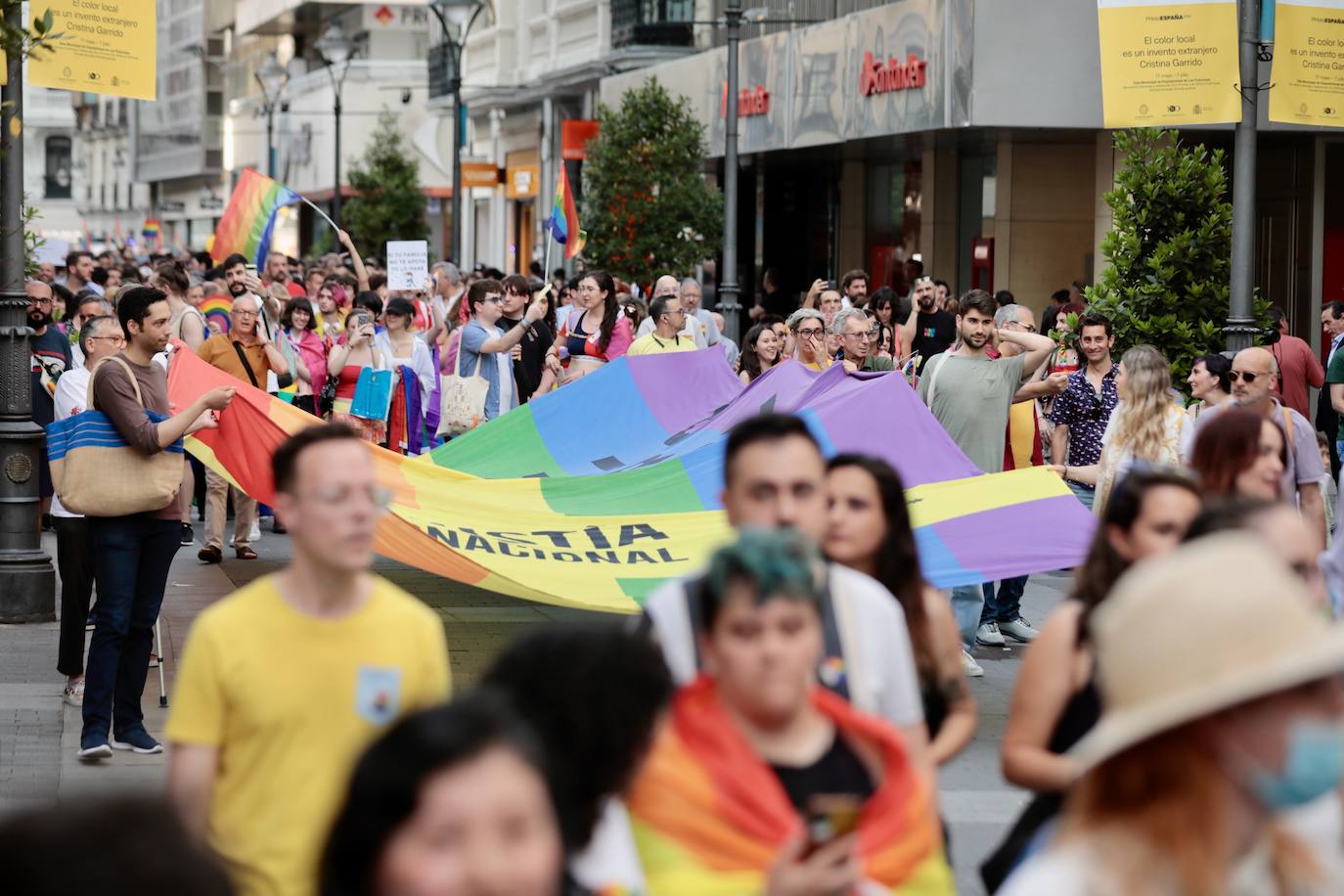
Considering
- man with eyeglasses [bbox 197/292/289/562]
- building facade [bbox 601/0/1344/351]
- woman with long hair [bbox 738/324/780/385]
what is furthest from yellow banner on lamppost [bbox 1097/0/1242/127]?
man with eyeglasses [bbox 197/292/289/562]

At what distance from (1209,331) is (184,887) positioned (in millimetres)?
14414

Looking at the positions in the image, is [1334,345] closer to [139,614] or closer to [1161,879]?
[139,614]

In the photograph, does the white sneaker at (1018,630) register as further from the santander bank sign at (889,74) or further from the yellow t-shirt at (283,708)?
the santander bank sign at (889,74)

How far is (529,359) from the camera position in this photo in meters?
16.7

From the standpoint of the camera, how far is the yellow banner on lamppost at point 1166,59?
48.3ft

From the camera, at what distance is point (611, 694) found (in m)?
3.46

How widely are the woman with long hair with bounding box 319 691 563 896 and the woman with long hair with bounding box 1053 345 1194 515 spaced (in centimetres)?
748

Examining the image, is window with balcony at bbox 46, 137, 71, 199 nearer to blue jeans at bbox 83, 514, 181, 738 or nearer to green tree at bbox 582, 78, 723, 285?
green tree at bbox 582, 78, 723, 285

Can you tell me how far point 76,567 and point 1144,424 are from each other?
4983 millimetres

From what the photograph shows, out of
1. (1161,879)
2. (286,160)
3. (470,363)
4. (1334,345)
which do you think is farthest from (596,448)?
(286,160)

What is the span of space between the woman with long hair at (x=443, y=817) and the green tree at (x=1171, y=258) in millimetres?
13422

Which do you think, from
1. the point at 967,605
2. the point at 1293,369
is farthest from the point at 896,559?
the point at 1293,369

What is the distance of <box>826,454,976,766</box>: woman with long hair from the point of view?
16.6 feet

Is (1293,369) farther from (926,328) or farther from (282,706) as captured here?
(282,706)
